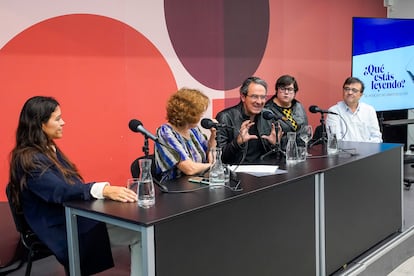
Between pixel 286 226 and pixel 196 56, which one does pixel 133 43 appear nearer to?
pixel 196 56

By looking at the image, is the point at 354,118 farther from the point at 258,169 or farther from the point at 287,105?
the point at 258,169

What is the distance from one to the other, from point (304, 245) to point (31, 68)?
74.6 inches

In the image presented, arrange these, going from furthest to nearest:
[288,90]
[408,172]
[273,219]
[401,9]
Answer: [401,9] < [408,172] < [288,90] < [273,219]

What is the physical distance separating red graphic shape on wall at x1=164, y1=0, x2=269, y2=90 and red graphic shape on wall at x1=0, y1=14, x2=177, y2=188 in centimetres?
29

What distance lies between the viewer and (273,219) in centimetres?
217

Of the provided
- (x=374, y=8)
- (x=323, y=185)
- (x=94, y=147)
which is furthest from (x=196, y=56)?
(x=374, y=8)

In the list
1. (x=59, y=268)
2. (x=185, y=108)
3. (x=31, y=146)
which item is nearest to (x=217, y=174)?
(x=185, y=108)

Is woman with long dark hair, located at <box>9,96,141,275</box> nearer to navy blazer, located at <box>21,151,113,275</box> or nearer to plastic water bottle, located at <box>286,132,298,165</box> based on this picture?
navy blazer, located at <box>21,151,113,275</box>

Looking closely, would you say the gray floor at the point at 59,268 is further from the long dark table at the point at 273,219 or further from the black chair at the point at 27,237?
the long dark table at the point at 273,219

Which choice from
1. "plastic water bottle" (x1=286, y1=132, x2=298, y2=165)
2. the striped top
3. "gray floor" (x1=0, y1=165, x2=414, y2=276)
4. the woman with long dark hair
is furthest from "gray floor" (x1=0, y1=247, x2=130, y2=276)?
"plastic water bottle" (x1=286, y1=132, x2=298, y2=165)

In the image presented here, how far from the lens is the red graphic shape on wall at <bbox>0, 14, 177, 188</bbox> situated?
9.18 feet

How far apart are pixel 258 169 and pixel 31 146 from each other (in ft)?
3.70

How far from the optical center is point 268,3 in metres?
4.46

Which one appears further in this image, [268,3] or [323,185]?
[268,3]
